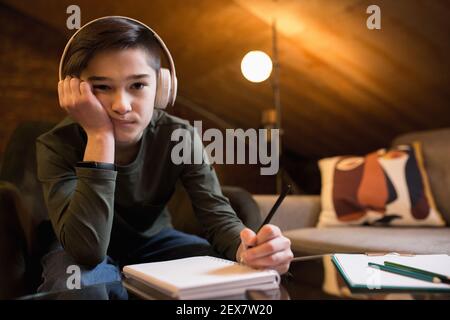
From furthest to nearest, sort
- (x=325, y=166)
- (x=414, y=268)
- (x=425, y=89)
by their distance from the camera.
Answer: (x=425, y=89), (x=325, y=166), (x=414, y=268)

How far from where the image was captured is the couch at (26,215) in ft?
2.80

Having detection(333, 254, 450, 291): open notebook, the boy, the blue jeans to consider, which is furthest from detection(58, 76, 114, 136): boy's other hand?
detection(333, 254, 450, 291): open notebook

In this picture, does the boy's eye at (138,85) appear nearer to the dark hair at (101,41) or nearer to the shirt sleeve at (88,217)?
the dark hair at (101,41)

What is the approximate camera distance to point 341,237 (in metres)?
1.27

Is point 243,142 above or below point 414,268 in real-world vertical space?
above

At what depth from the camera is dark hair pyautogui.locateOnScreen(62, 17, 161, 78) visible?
80 centimetres

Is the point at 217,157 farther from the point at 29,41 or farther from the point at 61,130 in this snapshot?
the point at 29,41

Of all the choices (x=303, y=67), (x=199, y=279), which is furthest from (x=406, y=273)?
(x=303, y=67)

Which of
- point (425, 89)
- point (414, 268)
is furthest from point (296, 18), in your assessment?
point (414, 268)

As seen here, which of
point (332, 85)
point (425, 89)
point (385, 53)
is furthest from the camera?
point (332, 85)

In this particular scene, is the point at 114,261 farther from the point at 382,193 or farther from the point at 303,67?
the point at 303,67

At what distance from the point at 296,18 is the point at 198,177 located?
4.76 feet

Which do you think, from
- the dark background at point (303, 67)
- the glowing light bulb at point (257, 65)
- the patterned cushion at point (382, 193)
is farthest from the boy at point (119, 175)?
the glowing light bulb at point (257, 65)

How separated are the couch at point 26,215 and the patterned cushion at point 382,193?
22.5 inches
